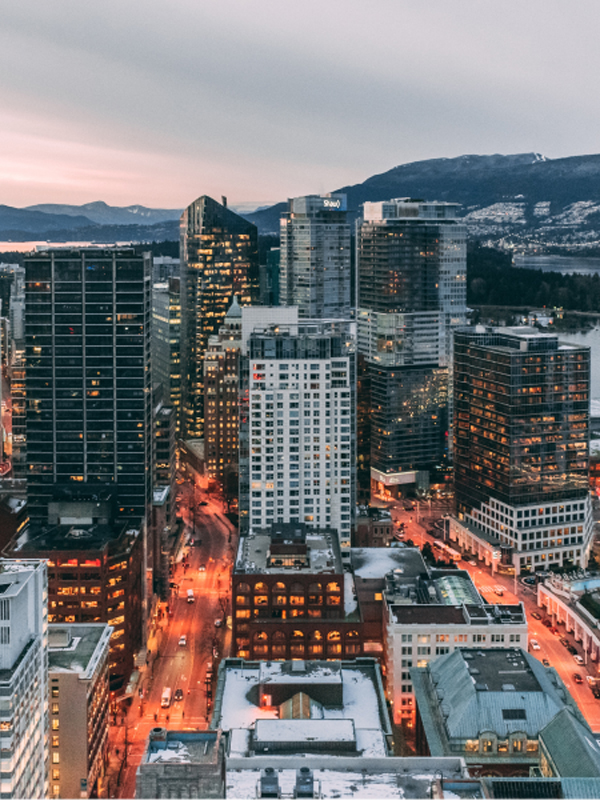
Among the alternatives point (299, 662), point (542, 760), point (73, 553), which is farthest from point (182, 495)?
point (542, 760)

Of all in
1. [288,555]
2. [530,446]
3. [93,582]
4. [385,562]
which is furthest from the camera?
[530,446]

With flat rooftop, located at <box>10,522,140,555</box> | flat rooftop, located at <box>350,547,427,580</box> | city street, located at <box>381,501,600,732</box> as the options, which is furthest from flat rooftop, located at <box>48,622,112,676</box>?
city street, located at <box>381,501,600,732</box>

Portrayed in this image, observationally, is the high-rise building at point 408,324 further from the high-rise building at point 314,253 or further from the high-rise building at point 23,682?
the high-rise building at point 23,682

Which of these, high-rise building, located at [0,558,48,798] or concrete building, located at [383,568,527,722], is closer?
high-rise building, located at [0,558,48,798]

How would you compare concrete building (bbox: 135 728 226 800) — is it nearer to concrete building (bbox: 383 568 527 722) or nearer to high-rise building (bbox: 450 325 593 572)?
concrete building (bbox: 383 568 527 722)

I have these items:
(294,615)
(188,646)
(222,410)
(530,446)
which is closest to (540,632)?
(530,446)

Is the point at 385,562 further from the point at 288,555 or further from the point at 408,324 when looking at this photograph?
the point at 408,324

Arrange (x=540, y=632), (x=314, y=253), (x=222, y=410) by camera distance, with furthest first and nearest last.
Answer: (x=314, y=253) → (x=222, y=410) → (x=540, y=632)
